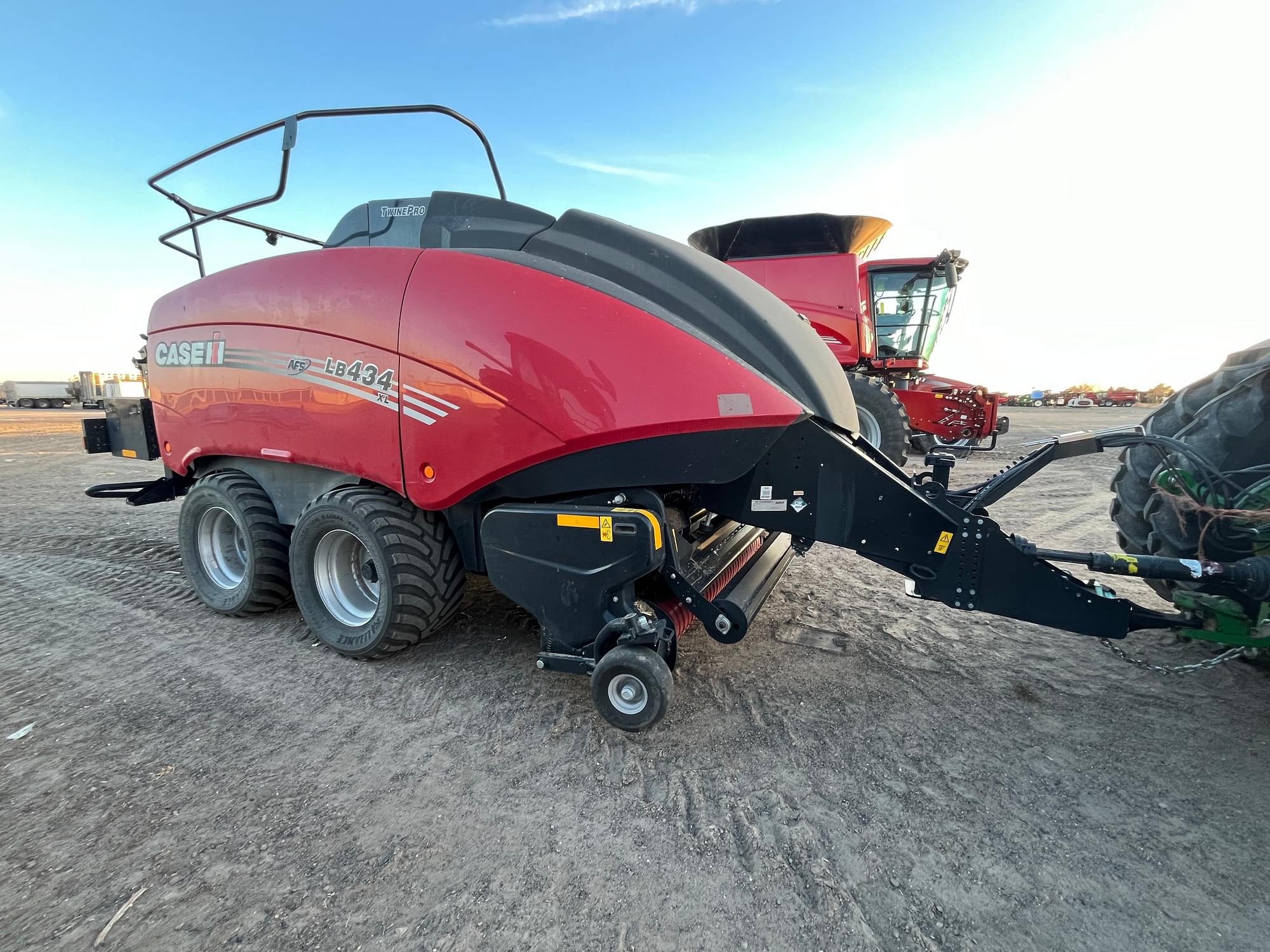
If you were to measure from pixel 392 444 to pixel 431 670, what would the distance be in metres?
1.09

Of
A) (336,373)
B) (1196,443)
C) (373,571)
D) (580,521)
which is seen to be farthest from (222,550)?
(1196,443)

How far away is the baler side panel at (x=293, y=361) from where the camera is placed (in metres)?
2.74

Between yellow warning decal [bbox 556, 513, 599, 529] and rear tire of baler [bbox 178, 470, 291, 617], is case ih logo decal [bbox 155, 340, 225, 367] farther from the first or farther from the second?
yellow warning decal [bbox 556, 513, 599, 529]

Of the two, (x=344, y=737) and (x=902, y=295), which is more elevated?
(x=902, y=295)

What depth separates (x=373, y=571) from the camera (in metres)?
3.26

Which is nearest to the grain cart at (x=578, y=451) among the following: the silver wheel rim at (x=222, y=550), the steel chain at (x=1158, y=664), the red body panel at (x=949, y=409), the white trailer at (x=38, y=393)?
the steel chain at (x=1158, y=664)

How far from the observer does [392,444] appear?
2727 millimetres

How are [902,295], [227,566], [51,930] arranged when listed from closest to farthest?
[51,930]
[227,566]
[902,295]

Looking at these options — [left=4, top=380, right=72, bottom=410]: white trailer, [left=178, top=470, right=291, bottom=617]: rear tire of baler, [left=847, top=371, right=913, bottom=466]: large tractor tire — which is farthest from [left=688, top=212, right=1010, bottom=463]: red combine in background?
[left=4, top=380, right=72, bottom=410]: white trailer

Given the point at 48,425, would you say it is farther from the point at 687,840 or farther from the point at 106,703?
the point at 687,840

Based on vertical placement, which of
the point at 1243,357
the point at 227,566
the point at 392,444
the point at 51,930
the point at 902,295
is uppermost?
the point at 902,295

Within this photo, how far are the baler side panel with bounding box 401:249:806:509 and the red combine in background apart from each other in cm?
529

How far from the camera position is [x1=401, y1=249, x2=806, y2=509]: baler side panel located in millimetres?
2309

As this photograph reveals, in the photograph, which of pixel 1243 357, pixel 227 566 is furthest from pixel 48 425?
pixel 1243 357
